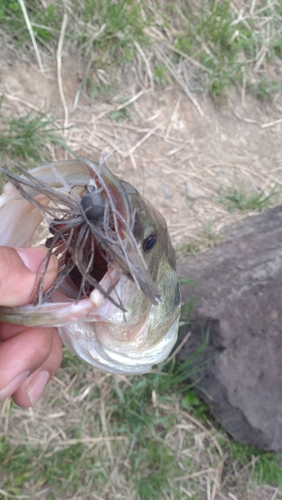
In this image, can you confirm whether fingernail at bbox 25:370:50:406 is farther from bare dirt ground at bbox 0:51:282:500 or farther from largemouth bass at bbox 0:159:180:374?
bare dirt ground at bbox 0:51:282:500

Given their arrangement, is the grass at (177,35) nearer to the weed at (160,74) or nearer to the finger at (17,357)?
the weed at (160,74)

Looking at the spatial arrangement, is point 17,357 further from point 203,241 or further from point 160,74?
point 160,74

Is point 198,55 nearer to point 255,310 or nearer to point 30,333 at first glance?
point 255,310

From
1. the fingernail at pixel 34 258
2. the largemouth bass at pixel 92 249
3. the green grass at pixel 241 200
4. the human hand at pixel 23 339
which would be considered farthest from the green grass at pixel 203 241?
the fingernail at pixel 34 258

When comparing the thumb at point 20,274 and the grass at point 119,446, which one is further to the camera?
the grass at point 119,446

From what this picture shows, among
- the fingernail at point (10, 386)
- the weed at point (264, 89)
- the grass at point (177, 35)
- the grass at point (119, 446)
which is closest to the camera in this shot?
the fingernail at point (10, 386)

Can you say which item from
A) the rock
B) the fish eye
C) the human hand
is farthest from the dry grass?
the human hand

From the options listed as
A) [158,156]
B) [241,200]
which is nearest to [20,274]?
[158,156]
